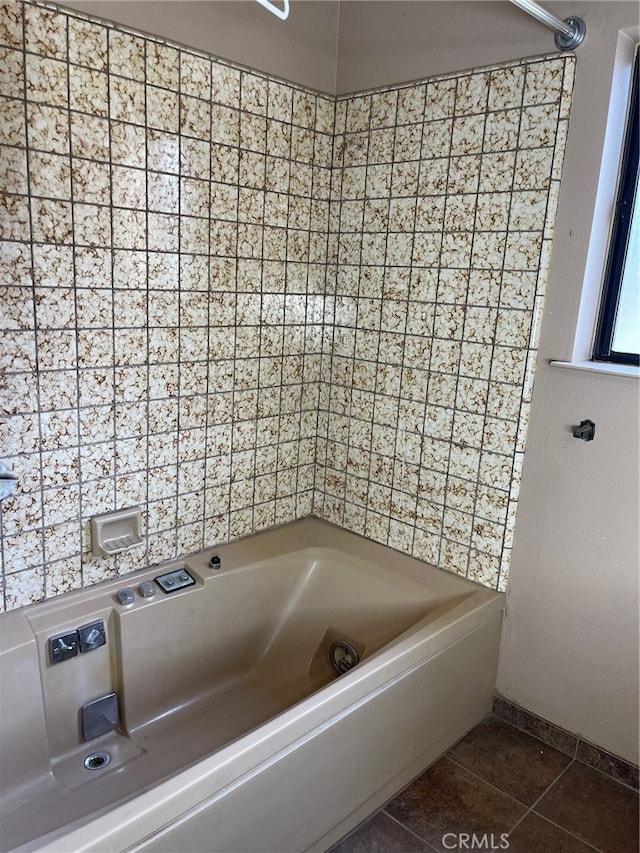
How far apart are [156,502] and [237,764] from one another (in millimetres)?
836

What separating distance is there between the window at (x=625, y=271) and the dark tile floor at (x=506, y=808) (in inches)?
44.3

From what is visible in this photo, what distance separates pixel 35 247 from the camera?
151 centimetres

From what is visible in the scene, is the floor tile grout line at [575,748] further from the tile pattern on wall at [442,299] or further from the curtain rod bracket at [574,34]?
the curtain rod bracket at [574,34]

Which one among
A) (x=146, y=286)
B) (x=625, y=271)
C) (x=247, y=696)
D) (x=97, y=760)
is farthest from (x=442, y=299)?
(x=97, y=760)

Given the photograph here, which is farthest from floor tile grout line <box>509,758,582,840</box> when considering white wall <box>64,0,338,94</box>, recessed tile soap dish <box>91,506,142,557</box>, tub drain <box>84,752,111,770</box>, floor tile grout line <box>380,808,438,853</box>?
white wall <box>64,0,338,94</box>

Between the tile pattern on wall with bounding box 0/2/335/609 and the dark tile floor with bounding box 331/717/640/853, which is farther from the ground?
the tile pattern on wall with bounding box 0/2/335/609

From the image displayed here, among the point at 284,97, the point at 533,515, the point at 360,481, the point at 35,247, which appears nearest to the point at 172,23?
the point at 284,97

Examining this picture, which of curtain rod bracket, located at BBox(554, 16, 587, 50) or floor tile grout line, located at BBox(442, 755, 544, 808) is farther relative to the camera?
floor tile grout line, located at BBox(442, 755, 544, 808)

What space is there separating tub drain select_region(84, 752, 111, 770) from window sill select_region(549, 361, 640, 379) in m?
1.54

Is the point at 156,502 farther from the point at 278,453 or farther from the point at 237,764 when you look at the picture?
the point at 237,764

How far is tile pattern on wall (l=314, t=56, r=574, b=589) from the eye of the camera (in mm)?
1703

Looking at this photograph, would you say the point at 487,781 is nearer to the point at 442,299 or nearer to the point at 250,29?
the point at 442,299

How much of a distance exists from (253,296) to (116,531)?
799mm

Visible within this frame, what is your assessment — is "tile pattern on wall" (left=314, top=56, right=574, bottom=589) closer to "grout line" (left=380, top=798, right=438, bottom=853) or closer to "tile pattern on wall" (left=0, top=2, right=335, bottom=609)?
"tile pattern on wall" (left=0, top=2, right=335, bottom=609)
